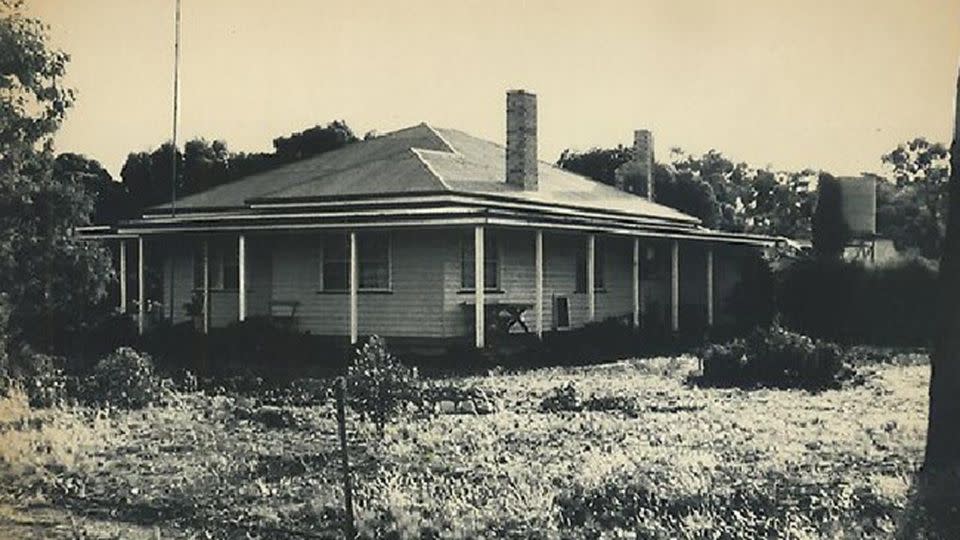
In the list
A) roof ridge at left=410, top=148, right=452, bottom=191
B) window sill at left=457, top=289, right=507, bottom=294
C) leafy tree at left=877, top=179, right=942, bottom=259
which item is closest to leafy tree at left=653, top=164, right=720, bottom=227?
roof ridge at left=410, top=148, right=452, bottom=191

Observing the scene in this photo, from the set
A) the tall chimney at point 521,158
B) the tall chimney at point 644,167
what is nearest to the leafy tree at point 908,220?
the tall chimney at point 521,158

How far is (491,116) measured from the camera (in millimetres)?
11680

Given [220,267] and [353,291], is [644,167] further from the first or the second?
[353,291]

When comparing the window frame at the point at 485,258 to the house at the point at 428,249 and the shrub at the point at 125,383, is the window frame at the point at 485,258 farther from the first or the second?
the shrub at the point at 125,383

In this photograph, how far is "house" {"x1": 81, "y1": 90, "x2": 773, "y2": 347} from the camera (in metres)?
15.8

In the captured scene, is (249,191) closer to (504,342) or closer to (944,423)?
(504,342)

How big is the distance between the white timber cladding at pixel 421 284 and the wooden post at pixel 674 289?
23cm

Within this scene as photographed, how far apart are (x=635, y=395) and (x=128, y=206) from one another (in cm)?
1037

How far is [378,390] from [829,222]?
483cm

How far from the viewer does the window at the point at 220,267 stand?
61.0 feet

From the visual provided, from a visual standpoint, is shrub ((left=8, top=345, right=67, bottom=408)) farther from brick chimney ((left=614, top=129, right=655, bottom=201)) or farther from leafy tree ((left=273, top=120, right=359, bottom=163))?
brick chimney ((left=614, top=129, right=655, bottom=201))

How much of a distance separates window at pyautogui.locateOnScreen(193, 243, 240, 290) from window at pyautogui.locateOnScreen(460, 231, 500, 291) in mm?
3782

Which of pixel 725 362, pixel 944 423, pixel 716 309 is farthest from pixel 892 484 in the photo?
pixel 716 309

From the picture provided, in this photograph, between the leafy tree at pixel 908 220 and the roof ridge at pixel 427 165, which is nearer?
the leafy tree at pixel 908 220
